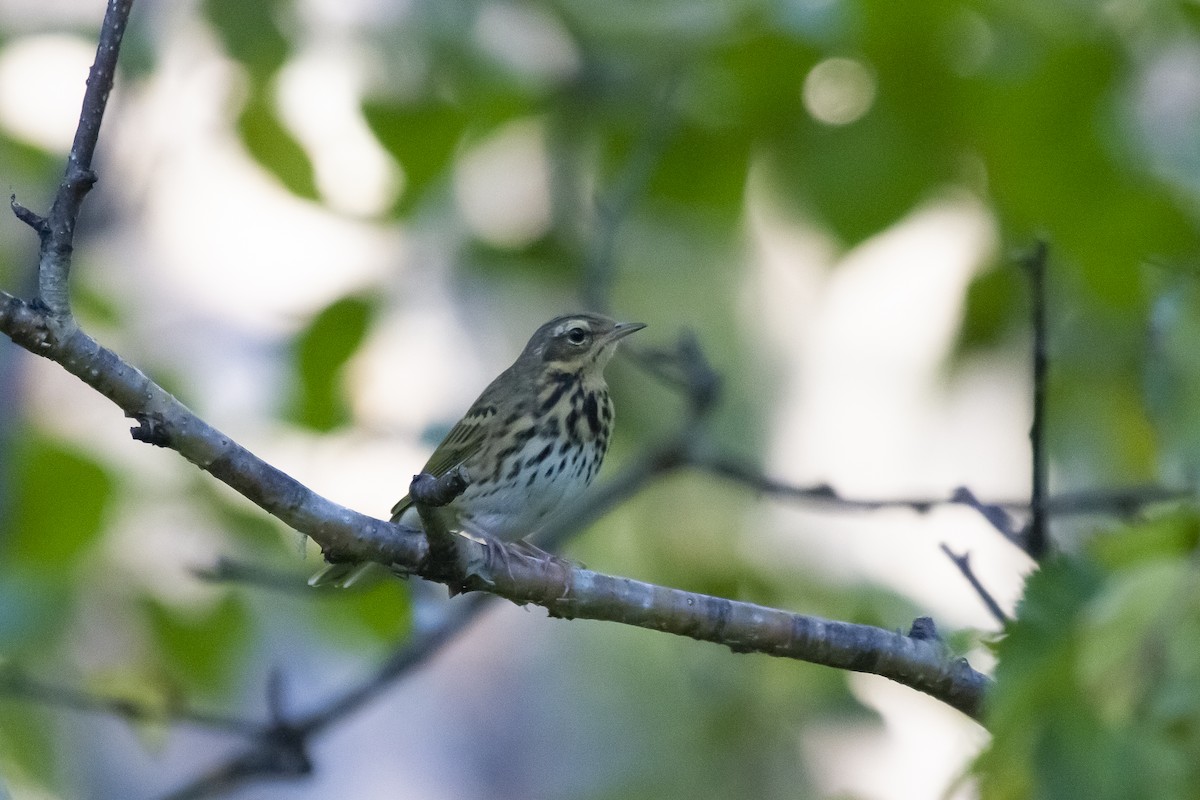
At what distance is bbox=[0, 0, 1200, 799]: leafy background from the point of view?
15.3 ft

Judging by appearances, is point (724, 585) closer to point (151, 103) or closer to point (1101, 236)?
point (1101, 236)

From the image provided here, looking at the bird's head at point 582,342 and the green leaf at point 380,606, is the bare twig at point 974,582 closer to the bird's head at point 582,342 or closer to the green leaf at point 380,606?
the bird's head at point 582,342

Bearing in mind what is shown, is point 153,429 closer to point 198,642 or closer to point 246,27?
point 198,642

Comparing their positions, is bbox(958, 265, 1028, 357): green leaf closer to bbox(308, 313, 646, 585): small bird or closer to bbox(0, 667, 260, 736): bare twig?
bbox(308, 313, 646, 585): small bird

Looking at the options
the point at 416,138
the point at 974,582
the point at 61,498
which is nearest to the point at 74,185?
the point at 974,582

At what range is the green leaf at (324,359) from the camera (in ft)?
16.4

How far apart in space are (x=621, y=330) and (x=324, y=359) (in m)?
1.27

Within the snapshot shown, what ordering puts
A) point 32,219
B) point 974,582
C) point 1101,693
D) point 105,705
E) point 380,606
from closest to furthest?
1. point 1101,693
2. point 32,219
3. point 974,582
4. point 105,705
5. point 380,606

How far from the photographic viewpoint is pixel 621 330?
18.8 feet

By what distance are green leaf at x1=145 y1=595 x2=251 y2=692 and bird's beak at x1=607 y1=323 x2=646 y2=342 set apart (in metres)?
1.79

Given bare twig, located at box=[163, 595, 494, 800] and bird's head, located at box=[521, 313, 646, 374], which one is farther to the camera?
bird's head, located at box=[521, 313, 646, 374]

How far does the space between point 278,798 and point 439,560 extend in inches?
328

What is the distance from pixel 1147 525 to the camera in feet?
6.18

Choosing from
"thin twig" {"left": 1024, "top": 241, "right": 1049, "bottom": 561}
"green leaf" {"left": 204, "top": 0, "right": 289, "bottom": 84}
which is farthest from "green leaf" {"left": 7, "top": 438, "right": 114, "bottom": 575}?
"thin twig" {"left": 1024, "top": 241, "right": 1049, "bottom": 561}
